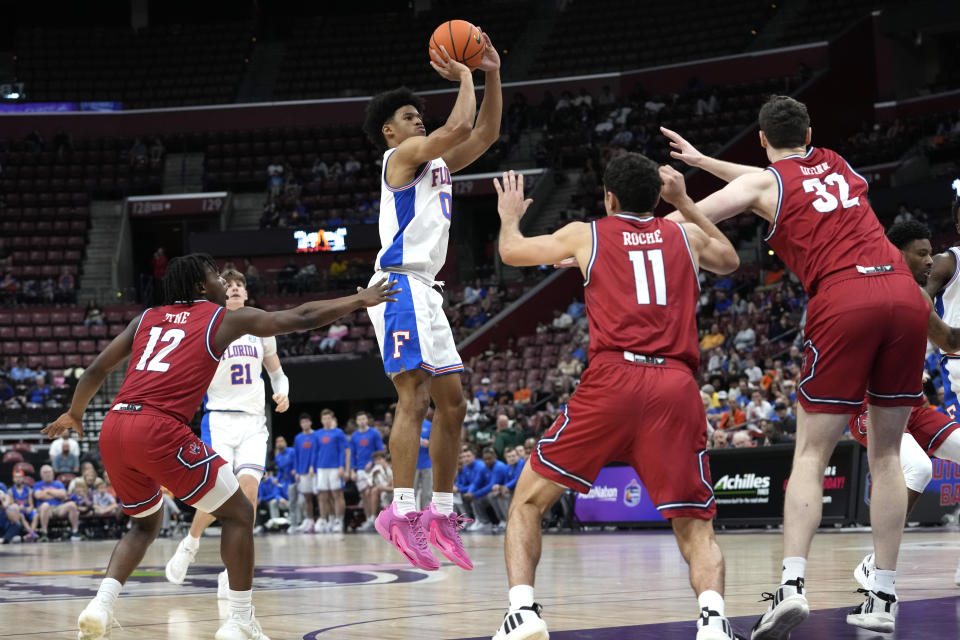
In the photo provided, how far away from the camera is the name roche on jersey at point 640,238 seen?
183 inches

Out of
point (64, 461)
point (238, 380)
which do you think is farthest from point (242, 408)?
point (64, 461)

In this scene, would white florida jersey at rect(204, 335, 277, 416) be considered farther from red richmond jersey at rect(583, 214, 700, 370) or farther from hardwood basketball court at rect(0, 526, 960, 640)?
red richmond jersey at rect(583, 214, 700, 370)

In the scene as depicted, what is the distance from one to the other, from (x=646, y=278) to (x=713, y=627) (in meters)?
1.33

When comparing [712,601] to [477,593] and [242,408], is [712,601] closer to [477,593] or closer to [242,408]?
[477,593]

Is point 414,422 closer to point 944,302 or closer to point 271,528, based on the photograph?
point 944,302

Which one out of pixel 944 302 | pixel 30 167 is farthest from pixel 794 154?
pixel 30 167

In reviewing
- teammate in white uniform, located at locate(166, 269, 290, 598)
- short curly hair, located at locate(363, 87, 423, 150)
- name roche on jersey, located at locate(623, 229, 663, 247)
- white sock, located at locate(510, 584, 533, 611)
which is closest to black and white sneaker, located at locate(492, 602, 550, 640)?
white sock, located at locate(510, 584, 533, 611)

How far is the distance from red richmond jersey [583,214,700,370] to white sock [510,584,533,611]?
0.94 metres

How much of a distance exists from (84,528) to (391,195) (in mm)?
14909

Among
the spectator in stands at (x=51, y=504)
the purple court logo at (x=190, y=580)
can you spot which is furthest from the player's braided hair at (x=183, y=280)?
the spectator in stands at (x=51, y=504)

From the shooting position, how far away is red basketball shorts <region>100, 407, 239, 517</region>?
538cm

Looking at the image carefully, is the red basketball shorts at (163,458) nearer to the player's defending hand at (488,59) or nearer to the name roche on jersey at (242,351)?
the player's defending hand at (488,59)

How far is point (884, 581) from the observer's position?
507cm

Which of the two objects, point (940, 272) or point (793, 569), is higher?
point (940, 272)
